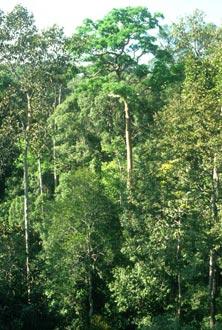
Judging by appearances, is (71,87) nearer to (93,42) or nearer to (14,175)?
(14,175)

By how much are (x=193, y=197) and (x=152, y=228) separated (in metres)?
2.10

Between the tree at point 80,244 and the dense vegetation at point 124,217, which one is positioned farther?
the tree at point 80,244

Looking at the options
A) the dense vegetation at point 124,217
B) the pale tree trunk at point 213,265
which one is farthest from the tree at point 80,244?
the pale tree trunk at point 213,265

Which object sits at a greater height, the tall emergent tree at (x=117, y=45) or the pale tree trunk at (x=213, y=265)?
the tall emergent tree at (x=117, y=45)

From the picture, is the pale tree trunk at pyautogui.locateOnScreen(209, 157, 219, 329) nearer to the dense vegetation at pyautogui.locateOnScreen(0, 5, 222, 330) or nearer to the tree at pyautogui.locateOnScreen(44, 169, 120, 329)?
the dense vegetation at pyautogui.locateOnScreen(0, 5, 222, 330)

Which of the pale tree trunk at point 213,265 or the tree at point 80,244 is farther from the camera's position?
the tree at point 80,244

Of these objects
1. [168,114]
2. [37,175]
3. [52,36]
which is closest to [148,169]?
[168,114]

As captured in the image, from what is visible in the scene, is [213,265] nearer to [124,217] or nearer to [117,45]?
[124,217]

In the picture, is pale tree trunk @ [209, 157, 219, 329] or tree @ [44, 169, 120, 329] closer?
pale tree trunk @ [209, 157, 219, 329]

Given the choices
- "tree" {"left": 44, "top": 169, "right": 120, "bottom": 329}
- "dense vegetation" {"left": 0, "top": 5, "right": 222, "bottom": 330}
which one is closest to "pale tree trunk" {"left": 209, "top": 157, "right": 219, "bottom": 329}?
"dense vegetation" {"left": 0, "top": 5, "right": 222, "bottom": 330}

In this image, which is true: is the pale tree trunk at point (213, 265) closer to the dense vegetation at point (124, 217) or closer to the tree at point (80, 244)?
the dense vegetation at point (124, 217)

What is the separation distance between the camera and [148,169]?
70.7ft

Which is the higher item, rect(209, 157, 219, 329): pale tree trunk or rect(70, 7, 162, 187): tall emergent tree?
rect(70, 7, 162, 187): tall emergent tree

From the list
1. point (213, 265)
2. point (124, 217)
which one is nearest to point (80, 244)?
point (124, 217)
